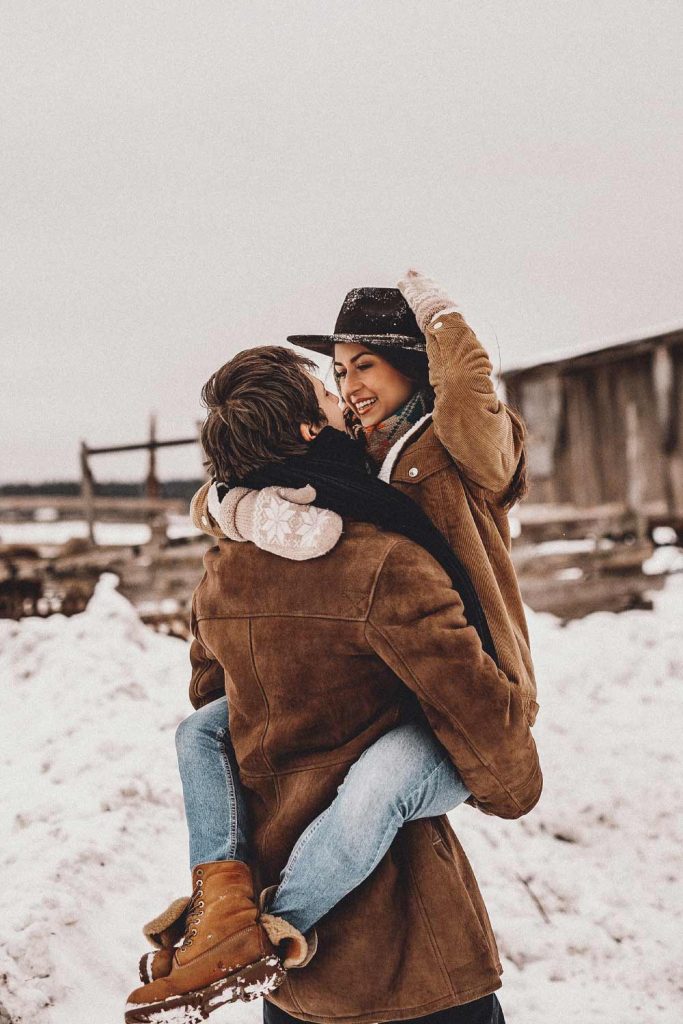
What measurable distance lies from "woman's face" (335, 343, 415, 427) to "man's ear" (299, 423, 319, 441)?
534 millimetres

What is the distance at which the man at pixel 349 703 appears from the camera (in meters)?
1.77

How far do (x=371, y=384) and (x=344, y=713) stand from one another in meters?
1.03

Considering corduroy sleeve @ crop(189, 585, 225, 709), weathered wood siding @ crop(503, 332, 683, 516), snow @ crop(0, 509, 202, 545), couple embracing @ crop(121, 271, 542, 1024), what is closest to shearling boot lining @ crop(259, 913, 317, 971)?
couple embracing @ crop(121, 271, 542, 1024)

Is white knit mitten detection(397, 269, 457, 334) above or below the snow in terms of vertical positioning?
above

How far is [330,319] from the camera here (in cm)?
272

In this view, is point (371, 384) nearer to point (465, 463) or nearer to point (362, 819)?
point (465, 463)

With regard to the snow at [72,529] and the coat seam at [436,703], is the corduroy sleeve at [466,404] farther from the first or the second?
the snow at [72,529]

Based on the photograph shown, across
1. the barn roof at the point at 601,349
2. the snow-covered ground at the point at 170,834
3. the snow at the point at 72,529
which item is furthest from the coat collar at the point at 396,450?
the snow at the point at 72,529

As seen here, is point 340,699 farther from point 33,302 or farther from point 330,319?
point 33,302

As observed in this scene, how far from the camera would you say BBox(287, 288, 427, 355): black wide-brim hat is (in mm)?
2416

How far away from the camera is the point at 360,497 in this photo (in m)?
1.87

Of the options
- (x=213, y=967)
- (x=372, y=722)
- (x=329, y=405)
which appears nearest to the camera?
(x=213, y=967)

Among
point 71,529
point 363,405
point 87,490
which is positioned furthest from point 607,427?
point 71,529

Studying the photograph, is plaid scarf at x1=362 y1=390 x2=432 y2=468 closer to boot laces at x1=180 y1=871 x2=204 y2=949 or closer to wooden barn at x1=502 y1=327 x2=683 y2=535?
boot laces at x1=180 y1=871 x2=204 y2=949
